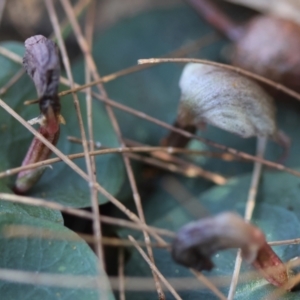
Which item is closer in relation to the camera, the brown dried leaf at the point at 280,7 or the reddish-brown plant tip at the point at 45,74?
the reddish-brown plant tip at the point at 45,74

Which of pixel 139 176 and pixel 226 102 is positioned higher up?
pixel 226 102

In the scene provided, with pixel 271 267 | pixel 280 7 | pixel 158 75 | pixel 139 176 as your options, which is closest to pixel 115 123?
pixel 139 176

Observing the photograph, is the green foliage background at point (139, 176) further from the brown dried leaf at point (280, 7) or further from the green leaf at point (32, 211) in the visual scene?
the brown dried leaf at point (280, 7)

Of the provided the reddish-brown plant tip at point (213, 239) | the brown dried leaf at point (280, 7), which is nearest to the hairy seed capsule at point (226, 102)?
the reddish-brown plant tip at point (213, 239)

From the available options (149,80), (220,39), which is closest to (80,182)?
(149,80)

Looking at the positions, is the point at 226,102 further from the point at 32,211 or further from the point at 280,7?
the point at 280,7
